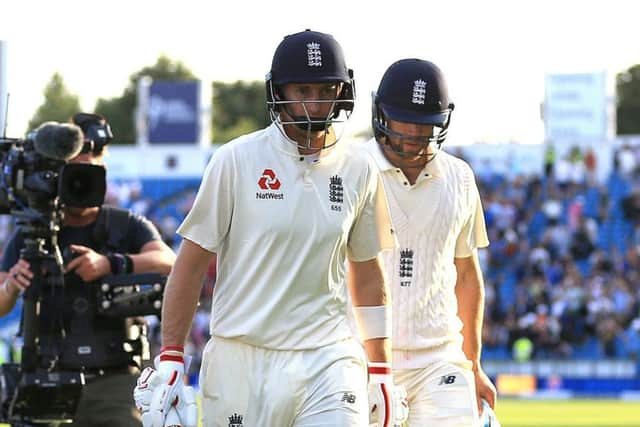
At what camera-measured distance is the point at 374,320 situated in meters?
6.40

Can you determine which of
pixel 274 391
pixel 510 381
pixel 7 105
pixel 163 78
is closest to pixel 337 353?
pixel 274 391

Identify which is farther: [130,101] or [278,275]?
[130,101]

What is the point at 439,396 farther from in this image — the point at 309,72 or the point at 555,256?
A: the point at 555,256

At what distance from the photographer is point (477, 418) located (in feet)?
24.7

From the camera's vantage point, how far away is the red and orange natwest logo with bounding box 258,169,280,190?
6012 millimetres

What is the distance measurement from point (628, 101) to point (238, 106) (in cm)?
2319

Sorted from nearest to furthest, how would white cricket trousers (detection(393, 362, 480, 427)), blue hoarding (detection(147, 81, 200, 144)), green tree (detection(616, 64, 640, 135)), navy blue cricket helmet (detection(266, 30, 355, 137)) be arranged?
navy blue cricket helmet (detection(266, 30, 355, 137)) < white cricket trousers (detection(393, 362, 480, 427)) < blue hoarding (detection(147, 81, 200, 144)) < green tree (detection(616, 64, 640, 135))

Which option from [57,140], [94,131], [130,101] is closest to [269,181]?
[57,140]

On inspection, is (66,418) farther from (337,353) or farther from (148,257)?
(337,353)

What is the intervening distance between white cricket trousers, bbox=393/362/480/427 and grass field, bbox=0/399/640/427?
12.6 m

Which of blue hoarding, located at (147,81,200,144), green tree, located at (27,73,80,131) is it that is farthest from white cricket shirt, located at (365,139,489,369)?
green tree, located at (27,73,80,131)

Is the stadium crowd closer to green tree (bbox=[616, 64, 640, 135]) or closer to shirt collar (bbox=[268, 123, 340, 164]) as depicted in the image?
shirt collar (bbox=[268, 123, 340, 164])

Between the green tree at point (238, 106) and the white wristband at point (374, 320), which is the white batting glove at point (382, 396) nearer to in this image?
the white wristband at point (374, 320)

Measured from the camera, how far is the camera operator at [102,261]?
8117 millimetres
